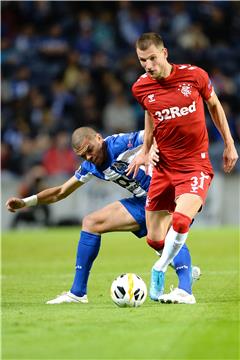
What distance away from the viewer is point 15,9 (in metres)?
23.2

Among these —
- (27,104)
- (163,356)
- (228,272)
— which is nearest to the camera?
(163,356)

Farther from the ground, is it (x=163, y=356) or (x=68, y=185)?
(x=68, y=185)

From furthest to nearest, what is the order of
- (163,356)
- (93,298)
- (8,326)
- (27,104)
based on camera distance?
1. (27,104)
2. (93,298)
3. (8,326)
4. (163,356)

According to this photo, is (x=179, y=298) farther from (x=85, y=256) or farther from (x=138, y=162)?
(x=138, y=162)

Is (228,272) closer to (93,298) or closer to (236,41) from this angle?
(93,298)

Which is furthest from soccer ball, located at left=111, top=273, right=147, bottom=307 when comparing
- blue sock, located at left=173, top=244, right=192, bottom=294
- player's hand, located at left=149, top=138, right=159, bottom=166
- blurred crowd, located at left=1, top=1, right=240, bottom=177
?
blurred crowd, located at left=1, top=1, right=240, bottom=177

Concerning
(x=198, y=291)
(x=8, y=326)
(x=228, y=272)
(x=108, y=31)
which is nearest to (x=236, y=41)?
(x=108, y=31)

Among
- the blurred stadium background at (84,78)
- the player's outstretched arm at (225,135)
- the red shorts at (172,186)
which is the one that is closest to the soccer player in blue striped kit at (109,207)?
the red shorts at (172,186)

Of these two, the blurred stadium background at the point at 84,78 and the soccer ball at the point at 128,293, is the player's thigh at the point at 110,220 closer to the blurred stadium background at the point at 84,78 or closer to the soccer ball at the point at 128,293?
the soccer ball at the point at 128,293

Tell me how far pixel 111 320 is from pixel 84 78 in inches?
591

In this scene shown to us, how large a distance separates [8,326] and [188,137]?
249cm

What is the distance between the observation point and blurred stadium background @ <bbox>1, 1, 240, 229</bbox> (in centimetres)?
1986

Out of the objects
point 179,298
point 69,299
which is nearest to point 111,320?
point 179,298

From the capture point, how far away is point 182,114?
26.7 ft
